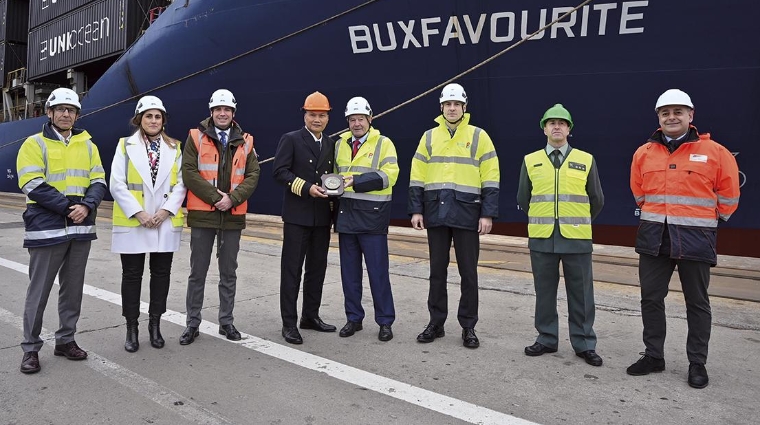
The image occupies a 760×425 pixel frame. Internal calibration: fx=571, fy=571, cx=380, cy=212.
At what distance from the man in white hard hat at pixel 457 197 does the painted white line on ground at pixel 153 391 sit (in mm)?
1653

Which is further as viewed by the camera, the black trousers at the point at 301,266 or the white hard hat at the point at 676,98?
the black trousers at the point at 301,266

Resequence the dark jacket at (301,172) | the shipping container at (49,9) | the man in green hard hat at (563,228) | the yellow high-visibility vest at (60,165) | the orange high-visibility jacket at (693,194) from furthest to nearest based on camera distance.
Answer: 1. the shipping container at (49,9)
2. the dark jacket at (301,172)
3. the man in green hard hat at (563,228)
4. the yellow high-visibility vest at (60,165)
5. the orange high-visibility jacket at (693,194)

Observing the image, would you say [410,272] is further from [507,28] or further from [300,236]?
[507,28]

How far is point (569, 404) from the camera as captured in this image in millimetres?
2912

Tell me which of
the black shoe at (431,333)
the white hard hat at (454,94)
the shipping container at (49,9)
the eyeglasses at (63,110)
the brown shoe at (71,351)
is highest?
the shipping container at (49,9)

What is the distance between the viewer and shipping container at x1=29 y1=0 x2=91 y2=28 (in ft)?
59.6

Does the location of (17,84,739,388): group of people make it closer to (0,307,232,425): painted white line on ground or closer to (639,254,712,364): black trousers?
(639,254,712,364): black trousers

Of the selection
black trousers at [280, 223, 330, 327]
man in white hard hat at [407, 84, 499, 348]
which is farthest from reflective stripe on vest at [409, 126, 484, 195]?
black trousers at [280, 223, 330, 327]

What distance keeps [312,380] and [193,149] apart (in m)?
1.80

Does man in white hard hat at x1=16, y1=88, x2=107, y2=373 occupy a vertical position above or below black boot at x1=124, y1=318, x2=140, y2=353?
above

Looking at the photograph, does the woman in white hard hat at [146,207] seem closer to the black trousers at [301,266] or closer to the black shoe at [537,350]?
the black trousers at [301,266]

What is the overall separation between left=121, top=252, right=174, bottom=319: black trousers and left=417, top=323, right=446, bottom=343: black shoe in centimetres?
178

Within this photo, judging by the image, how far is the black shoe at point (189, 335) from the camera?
12.8 feet

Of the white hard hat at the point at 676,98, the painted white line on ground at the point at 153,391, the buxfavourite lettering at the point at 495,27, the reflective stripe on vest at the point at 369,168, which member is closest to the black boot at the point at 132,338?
the painted white line on ground at the point at 153,391
